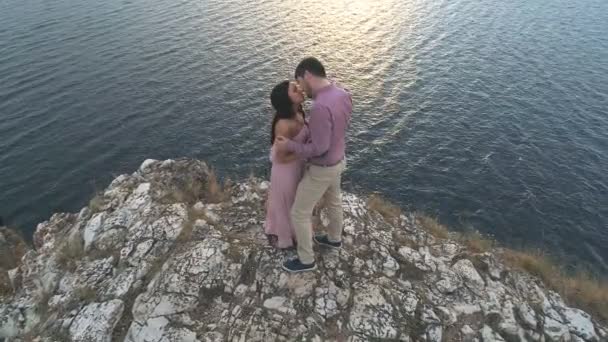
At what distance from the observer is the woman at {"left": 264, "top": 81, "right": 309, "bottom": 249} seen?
9383 millimetres

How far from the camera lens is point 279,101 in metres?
9.44

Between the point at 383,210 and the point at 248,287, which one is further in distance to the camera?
the point at 383,210

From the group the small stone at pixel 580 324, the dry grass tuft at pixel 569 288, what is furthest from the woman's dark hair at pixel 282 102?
the small stone at pixel 580 324

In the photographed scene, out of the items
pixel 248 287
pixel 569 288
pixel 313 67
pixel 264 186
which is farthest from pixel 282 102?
pixel 569 288

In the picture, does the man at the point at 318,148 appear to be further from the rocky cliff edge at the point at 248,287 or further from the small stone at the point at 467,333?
the small stone at the point at 467,333

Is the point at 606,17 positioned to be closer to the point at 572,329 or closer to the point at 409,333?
the point at 572,329

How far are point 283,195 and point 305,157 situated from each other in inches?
69.6

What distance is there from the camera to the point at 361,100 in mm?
33469

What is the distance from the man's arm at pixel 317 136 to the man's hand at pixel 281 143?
0.12 metres

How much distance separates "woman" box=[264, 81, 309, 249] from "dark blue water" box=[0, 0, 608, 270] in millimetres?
14286

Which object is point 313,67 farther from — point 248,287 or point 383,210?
point 383,210

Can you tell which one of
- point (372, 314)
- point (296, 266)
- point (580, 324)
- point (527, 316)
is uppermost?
point (296, 266)

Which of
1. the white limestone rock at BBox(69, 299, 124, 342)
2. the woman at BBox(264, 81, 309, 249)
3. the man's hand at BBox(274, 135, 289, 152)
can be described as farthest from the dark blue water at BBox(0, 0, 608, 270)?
the man's hand at BBox(274, 135, 289, 152)

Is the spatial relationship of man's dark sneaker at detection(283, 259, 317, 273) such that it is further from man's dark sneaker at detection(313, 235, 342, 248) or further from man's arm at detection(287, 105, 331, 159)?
man's arm at detection(287, 105, 331, 159)
